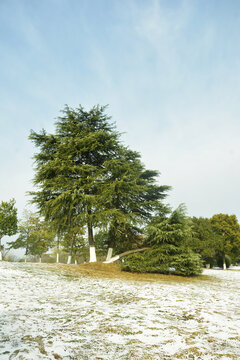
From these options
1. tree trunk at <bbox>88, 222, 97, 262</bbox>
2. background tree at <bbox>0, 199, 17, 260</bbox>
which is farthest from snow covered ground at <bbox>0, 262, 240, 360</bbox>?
background tree at <bbox>0, 199, 17, 260</bbox>

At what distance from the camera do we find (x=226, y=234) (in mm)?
30500

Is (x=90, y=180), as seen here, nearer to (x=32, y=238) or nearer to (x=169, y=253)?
(x=169, y=253)

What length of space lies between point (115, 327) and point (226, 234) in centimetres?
3171

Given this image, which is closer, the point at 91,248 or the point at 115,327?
the point at 115,327

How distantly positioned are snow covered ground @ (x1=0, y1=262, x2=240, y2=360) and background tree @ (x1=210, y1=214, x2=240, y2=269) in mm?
25725

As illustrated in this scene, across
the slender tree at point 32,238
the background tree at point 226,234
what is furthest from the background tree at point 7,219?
the background tree at point 226,234

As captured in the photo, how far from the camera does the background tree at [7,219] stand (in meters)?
23.6

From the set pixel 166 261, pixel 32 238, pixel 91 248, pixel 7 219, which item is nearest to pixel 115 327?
pixel 166 261

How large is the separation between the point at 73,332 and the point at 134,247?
1268 centimetres

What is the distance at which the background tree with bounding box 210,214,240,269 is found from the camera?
28312 mm

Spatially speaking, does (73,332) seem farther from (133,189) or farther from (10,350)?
(133,189)

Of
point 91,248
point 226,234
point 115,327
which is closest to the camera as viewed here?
point 115,327

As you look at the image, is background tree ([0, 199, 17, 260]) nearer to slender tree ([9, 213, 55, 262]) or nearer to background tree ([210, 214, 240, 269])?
slender tree ([9, 213, 55, 262])

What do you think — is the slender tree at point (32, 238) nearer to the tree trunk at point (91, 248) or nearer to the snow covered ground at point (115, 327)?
the tree trunk at point (91, 248)
